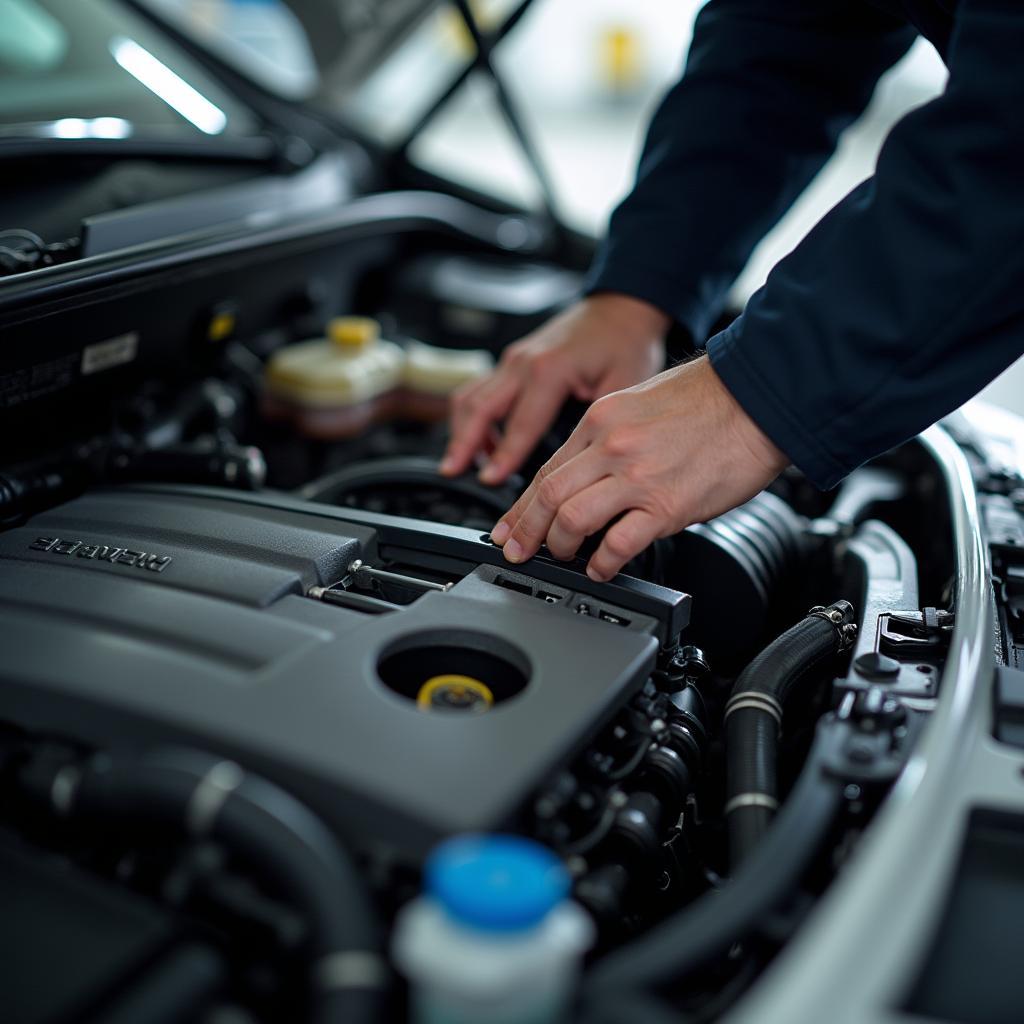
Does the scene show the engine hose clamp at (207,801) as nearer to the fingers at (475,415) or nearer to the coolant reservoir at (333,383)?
the fingers at (475,415)

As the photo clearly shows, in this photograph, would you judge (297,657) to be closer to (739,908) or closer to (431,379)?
(739,908)

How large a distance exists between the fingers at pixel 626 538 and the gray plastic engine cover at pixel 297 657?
0.10ft

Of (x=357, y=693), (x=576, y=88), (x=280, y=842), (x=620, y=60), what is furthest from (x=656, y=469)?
(x=576, y=88)

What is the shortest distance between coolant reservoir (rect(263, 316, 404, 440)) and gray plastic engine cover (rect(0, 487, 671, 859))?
1.74 feet

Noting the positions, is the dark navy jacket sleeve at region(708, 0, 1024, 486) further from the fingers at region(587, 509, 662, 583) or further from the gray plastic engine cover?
the gray plastic engine cover

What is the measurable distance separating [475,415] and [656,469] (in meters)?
0.42

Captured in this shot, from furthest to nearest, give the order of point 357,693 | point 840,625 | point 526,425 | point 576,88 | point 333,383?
point 576,88 < point 333,383 < point 526,425 < point 840,625 < point 357,693

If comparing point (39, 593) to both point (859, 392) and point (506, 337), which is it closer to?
point (859, 392)

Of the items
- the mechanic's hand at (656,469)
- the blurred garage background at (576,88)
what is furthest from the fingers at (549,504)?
the blurred garage background at (576,88)

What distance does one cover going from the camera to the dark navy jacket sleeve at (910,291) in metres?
0.85

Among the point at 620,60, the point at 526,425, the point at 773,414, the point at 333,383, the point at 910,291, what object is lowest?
the point at 333,383

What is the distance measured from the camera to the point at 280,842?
599 millimetres

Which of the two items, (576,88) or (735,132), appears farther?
(576,88)

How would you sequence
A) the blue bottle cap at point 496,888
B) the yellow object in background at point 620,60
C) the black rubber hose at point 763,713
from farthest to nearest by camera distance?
1. the yellow object in background at point 620,60
2. the black rubber hose at point 763,713
3. the blue bottle cap at point 496,888
